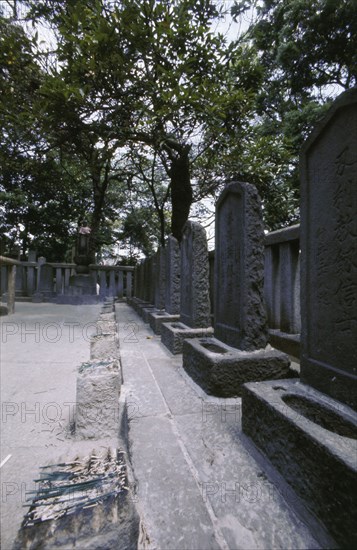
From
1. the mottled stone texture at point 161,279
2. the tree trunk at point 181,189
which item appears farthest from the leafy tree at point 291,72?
the mottled stone texture at point 161,279

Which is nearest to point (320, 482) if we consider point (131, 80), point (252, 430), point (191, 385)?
point (252, 430)

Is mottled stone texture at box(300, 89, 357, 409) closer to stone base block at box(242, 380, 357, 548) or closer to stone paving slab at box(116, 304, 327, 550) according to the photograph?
stone base block at box(242, 380, 357, 548)

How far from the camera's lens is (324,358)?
1.42 m

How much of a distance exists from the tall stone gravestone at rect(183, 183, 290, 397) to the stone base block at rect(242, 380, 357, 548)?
43 cm

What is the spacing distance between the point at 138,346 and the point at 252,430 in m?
2.39

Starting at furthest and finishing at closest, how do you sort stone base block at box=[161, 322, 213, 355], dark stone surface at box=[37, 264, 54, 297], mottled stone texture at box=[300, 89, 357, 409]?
dark stone surface at box=[37, 264, 54, 297], stone base block at box=[161, 322, 213, 355], mottled stone texture at box=[300, 89, 357, 409]

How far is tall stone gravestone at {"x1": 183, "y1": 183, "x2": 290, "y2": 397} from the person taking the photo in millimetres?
1920

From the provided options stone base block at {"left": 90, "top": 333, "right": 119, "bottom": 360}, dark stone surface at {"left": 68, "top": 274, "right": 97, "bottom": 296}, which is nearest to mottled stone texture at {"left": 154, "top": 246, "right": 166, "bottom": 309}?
stone base block at {"left": 90, "top": 333, "right": 119, "bottom": 360}

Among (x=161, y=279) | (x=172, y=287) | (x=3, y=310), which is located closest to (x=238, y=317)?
(x=172, y=287)

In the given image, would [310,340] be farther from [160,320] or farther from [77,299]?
[77,299]

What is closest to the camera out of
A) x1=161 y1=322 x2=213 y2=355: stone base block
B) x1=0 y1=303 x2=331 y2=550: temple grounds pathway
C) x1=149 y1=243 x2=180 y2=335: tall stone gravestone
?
x1=0 y1=303 x2=331 y2=550: temple grounds pathway

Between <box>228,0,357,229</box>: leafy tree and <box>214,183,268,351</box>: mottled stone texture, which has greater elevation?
<box>228,0,357,229</box>: leafy tree

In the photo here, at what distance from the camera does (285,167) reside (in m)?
7.76

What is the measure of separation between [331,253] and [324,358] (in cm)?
52
